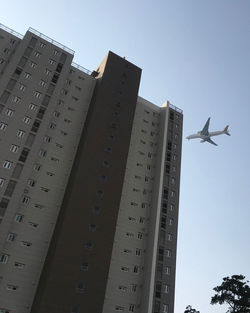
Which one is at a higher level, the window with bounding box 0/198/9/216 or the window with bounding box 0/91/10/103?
the window with bounding box 0/91/10/103

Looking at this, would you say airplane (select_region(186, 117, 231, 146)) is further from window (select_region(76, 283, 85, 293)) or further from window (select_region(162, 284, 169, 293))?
window (select_region(76, 283, 85, 293))

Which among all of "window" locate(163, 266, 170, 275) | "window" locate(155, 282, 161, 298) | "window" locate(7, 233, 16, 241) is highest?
"window" locate(163, 266, 170, 275)

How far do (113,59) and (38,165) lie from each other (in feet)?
91.5

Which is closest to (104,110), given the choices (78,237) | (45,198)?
(45,198)

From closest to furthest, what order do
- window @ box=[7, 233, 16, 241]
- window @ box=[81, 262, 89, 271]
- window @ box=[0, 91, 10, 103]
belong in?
1. window @ box=[7, 233, 16, 241]
2. window @ box=[81, 262, 89, 271]
3. window @ box=[0, 91, 10, 103]

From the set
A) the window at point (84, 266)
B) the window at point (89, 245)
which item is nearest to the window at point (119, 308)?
the window at point (84, 266)

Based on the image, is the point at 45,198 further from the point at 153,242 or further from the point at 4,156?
the point at 153,242

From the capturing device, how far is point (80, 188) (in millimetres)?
46875

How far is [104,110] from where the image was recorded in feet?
184

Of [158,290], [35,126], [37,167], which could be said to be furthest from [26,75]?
[158,290]

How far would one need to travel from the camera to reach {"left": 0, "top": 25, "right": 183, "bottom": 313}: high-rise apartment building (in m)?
41.1

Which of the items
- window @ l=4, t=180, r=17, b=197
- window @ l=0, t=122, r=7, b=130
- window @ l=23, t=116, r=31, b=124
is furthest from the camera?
window @ l=23, t=116, r=31, b=124

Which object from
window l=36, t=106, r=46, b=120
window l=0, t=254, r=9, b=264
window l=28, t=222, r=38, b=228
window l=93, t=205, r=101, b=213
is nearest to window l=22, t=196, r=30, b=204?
window l=28, t=222, r=38, b=228

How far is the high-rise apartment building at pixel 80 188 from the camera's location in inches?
1618
